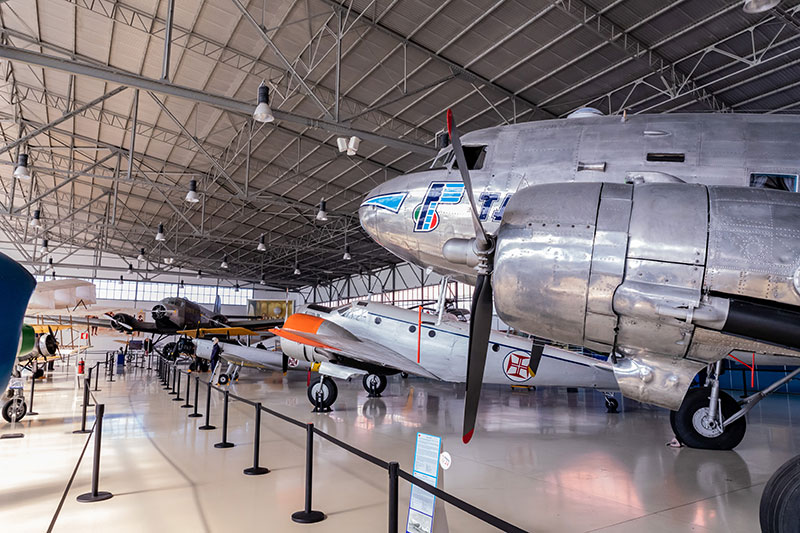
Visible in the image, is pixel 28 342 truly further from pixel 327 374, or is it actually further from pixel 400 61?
pixel 400 61

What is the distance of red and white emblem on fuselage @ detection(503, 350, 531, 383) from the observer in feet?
38.9

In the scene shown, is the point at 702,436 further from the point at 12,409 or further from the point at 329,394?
the point at 12,409

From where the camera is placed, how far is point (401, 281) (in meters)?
42.0

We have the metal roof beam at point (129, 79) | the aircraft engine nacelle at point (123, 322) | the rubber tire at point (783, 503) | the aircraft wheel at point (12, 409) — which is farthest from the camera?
the aircraft engine nacelle at point (123, 322)

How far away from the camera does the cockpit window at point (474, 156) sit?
6440 mm

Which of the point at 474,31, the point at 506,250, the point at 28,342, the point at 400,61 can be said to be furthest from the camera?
the point at 400,61

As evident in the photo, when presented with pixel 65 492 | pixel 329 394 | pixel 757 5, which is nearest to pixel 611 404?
pixel 329 394

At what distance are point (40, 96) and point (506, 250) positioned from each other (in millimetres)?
24549

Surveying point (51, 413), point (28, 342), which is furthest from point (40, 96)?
point (28, 342)

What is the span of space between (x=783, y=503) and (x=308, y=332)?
10.3m

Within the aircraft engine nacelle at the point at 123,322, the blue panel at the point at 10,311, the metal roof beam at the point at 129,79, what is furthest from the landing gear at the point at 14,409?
the aircraft engine nacelle at the point at 123,322

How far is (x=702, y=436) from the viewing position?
8.30m

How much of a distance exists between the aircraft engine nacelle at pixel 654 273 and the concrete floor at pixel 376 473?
1796mm

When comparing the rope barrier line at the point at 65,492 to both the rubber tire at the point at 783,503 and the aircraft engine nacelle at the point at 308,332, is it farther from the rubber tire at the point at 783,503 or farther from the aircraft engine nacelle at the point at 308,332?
the rubber tire at the point at 783,503
